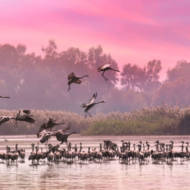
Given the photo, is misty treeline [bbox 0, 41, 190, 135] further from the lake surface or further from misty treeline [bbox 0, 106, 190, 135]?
the lake surface

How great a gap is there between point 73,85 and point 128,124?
64998 mm

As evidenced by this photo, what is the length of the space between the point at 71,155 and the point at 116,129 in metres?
39.1

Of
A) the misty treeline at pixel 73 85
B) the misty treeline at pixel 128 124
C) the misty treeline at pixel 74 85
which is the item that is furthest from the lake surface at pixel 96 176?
the misty treeline at pixel 73 85

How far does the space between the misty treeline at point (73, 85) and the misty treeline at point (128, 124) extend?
56.2 meters

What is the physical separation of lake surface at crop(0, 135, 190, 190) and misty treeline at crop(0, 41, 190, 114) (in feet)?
347

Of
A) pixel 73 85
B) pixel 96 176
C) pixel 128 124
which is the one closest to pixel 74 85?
pixel 73 85

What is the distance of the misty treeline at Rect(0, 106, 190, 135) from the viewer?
78.4m

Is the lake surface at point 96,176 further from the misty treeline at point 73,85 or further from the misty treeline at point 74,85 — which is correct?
the misty treeline at point 73,85

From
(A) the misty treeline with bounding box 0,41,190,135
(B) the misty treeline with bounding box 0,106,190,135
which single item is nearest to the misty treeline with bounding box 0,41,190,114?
(A) the misty treeline with bounding box 0,41,190,135

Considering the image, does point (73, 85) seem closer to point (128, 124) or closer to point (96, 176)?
point (128, 124)

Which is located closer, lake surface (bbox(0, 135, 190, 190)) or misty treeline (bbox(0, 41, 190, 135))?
lake surface (bbox(0, 135, 190, 190))

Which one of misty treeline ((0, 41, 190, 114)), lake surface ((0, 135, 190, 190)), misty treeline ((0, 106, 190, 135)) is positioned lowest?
lake surface ((0, 135, 190, 190))

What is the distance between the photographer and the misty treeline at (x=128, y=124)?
78375mm

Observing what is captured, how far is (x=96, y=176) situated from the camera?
2988 centimetres
